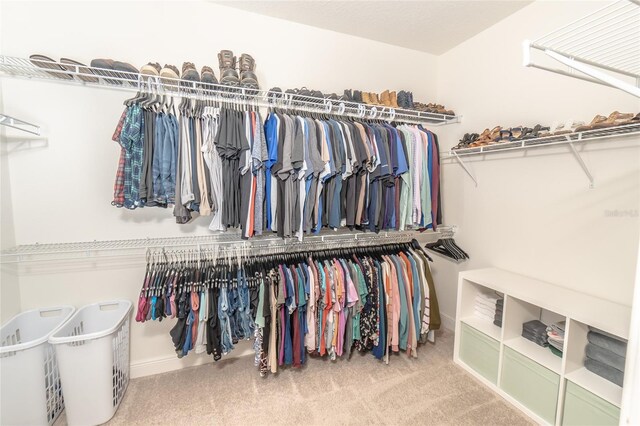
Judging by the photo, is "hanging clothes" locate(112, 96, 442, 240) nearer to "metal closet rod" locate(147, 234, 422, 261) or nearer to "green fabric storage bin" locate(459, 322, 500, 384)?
"metal closet rod" locate(147, 234, 422, 261)

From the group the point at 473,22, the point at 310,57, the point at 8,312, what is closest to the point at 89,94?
the point at 8,312

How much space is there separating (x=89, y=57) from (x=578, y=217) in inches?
127

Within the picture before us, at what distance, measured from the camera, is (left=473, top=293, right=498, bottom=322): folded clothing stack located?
2049 mm

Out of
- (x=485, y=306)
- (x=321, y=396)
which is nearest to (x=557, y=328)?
(x=485, y=306)

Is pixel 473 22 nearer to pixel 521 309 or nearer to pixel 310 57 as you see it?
pixel 310 57

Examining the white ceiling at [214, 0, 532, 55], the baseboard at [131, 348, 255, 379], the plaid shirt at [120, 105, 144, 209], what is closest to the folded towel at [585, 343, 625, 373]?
the white ceiling at [214, 0, 532, 55]

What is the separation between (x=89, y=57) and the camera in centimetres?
177

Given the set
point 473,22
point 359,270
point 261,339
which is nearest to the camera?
point 261,339

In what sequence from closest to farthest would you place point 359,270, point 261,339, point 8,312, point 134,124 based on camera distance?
1. point 134,124
2. point 8,312
3. point 261,339
4. point 359,270

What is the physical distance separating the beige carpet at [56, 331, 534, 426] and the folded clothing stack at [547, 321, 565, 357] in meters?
0.44

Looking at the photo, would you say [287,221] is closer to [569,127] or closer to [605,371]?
[569,127]

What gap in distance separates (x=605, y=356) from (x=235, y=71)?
8.81ft

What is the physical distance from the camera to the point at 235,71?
1.86 meters

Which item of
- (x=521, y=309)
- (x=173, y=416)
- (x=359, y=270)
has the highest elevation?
(x=359, y=270)
